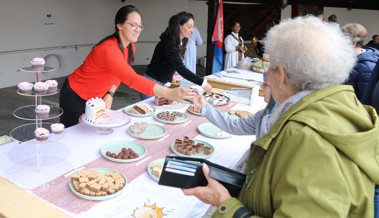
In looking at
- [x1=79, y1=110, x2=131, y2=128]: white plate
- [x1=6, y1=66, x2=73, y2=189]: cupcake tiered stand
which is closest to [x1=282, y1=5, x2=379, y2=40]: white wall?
[x1=79, y1=110, x2=131, y2=128]: white plate

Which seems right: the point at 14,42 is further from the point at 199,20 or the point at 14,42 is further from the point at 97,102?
the point at 97,102

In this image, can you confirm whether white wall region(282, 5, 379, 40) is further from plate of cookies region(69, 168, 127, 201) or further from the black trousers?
plate of cookies region(69, 168, 127, 201)

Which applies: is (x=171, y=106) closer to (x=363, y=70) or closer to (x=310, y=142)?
(x=363, y=70)

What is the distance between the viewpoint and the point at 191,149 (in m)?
1.98

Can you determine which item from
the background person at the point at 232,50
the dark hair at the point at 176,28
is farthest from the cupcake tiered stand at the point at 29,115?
the background person at the point at 232,50

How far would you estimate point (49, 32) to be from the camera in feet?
24.5

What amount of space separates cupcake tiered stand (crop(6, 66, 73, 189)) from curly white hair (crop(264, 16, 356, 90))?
1186 millimetres

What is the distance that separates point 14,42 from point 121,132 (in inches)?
229

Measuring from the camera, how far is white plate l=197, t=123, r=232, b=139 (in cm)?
229

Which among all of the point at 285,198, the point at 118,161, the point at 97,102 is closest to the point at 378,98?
the point at 285,198

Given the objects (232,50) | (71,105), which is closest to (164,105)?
(71,105)

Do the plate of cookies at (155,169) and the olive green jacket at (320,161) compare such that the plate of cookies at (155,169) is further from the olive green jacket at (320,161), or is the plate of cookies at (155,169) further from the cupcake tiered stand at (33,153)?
the olive green jacket at (320,161)

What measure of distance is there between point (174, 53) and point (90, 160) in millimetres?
1663

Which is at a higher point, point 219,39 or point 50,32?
point 50,32
